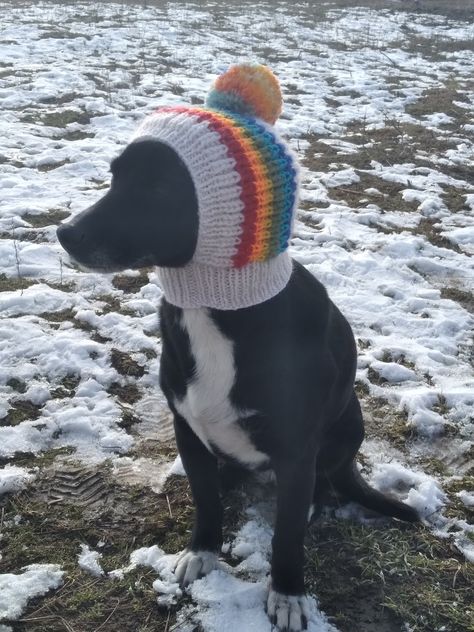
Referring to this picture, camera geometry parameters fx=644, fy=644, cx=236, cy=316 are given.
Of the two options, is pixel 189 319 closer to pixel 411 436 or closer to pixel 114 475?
pixel 114 475

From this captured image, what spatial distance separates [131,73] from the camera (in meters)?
10.9

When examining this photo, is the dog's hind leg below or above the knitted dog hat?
below

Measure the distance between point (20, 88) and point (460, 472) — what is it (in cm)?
855

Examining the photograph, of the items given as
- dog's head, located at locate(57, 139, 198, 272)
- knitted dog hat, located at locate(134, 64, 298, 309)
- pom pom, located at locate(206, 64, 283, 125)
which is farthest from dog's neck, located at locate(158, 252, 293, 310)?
pom pom, located at locate(206, 64, 283, 125)

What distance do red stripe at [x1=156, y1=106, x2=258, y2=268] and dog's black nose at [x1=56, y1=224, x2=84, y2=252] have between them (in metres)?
0.50

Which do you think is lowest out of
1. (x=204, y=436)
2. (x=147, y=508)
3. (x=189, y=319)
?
(x=147, y=508)

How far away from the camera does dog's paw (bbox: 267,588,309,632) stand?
2.37 metres

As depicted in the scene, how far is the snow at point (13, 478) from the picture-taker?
2938 mm

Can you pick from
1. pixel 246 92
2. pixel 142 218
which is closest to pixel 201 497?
pixel 142 218

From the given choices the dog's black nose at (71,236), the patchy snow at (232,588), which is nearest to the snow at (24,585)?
the patchy snow at (232,588)

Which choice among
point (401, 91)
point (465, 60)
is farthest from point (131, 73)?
point (465, 60)

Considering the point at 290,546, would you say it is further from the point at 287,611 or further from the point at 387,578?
the point at 387,578

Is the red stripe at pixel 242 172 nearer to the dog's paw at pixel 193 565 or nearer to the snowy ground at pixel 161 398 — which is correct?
the dog's paw at pixel 193 565

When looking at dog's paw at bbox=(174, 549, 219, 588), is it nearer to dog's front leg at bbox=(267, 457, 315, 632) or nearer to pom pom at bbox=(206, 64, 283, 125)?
dog's front leg at bbox=(267, 457, 315, 632)
